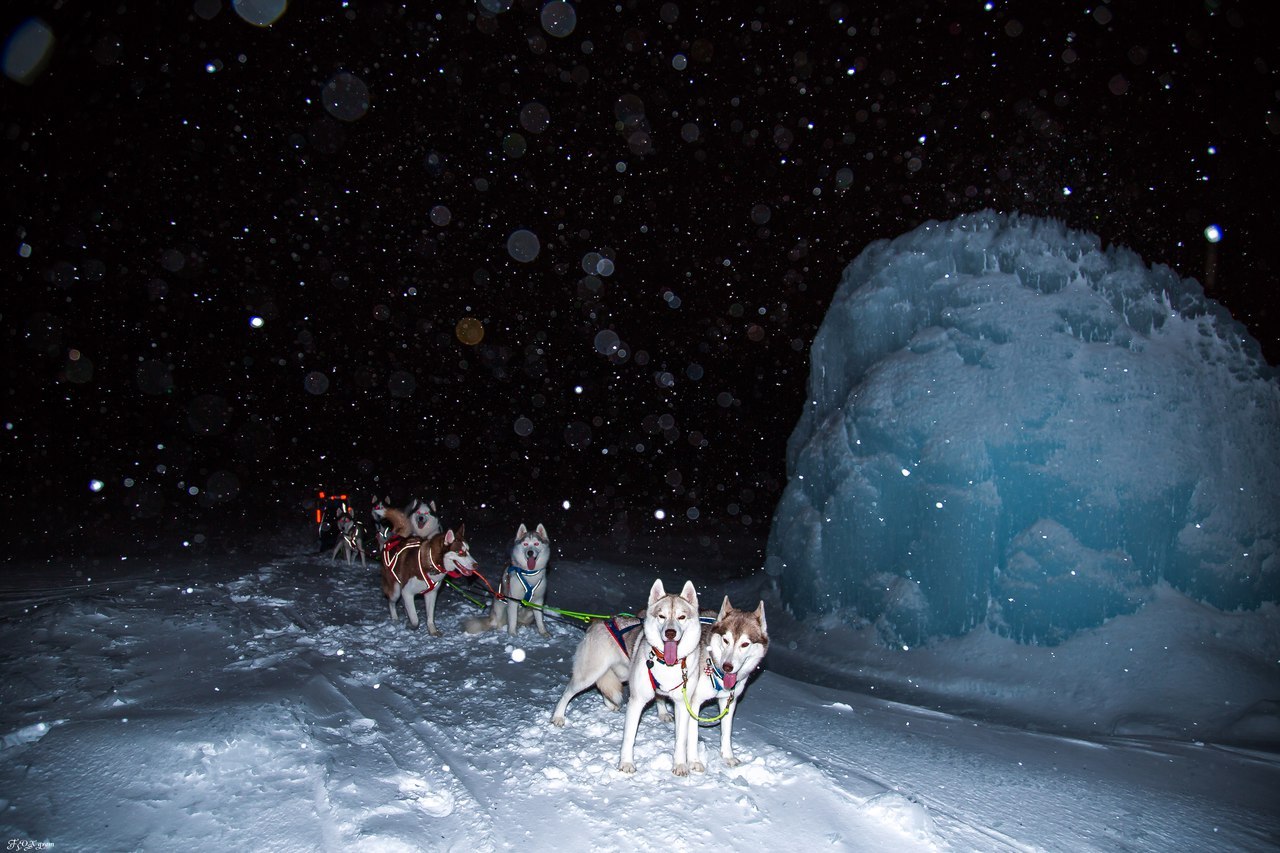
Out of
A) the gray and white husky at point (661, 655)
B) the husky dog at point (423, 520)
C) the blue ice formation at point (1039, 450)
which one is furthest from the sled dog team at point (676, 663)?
the blue ice formation at point (1039, 450)

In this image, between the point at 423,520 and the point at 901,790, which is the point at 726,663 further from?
the point at 423,520

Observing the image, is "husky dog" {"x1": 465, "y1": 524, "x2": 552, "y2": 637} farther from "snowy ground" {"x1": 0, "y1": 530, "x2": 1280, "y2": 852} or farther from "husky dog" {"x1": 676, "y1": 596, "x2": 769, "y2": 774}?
"husky dog" {"x1": 676, "y1": 596, "x2": 769, "y2": 774}

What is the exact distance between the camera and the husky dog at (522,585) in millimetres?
6625

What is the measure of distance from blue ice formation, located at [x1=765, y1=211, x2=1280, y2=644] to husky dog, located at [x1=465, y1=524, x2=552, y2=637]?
5798mm

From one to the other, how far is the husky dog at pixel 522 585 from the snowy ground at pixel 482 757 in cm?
27

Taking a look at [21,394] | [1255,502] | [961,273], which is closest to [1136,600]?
[1255,502]

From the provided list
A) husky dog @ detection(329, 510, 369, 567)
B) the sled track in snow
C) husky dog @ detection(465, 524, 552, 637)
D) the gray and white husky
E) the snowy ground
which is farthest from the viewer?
husky dog @ detection(329, 510, 369, 567)

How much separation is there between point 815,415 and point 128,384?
3333cm

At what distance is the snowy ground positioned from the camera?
3.01m

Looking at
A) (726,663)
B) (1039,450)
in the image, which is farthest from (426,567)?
(1039,450)

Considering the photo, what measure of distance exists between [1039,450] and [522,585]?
7.66m

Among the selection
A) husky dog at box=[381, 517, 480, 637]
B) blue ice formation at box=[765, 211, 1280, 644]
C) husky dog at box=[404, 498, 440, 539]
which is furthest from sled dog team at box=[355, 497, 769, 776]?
blue ice formation at box=[765, 211, 1280, 644]

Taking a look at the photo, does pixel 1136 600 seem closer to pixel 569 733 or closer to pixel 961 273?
pixel 961 273

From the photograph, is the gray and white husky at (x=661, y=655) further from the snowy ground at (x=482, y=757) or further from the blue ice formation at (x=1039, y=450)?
the blue ice formation at (x=1039, y=450)
